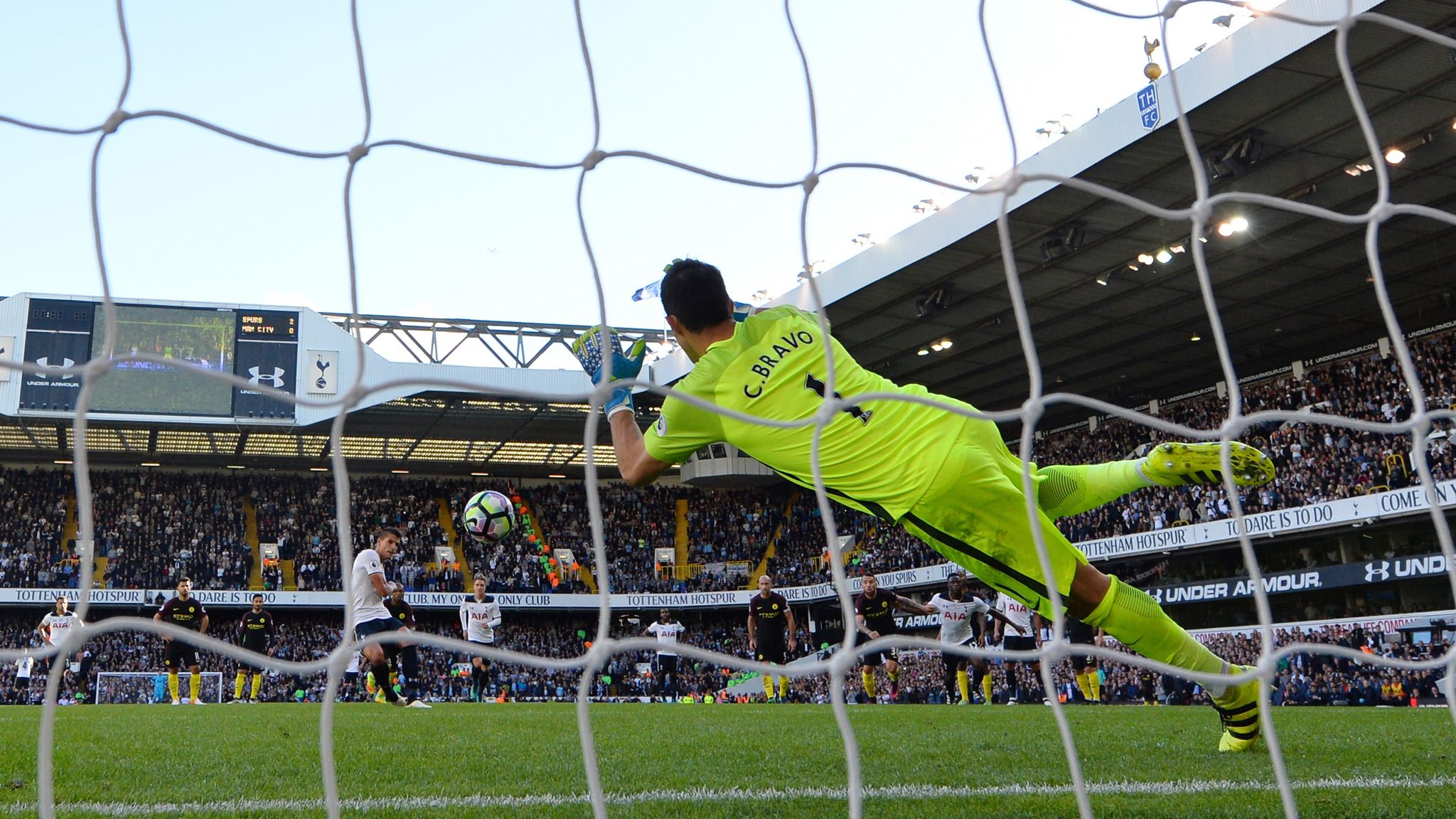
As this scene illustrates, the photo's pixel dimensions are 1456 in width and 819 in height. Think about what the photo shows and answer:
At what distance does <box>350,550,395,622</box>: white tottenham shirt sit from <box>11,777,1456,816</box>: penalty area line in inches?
229

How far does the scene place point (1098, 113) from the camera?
15.5 metres

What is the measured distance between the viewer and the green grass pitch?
3.51 metres

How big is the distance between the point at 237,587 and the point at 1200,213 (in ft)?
99.8

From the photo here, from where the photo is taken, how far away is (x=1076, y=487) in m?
4.15

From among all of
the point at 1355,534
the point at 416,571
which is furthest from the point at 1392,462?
the point at 416,571

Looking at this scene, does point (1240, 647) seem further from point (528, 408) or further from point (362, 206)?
point (362, 206)

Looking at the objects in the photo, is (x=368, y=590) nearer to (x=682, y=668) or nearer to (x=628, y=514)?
(x=682, y=668)

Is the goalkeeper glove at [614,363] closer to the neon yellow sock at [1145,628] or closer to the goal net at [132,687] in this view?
the neon yellow sock at [1145,628]

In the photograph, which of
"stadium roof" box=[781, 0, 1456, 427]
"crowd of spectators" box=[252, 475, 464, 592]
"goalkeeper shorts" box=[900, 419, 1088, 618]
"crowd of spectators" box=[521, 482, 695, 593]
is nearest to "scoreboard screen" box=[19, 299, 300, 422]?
"crowd of spectators" box=[252, 475, 464, 592]

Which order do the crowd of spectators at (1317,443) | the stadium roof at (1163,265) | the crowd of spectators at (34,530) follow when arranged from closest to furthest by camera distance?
1. the stadium roof at (1163,265)
2. the crowd of spectators at (1317,443)
3. the crowd of spectators at (34,530)

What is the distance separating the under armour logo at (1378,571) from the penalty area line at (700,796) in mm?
18485

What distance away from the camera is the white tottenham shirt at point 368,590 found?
9531 mm

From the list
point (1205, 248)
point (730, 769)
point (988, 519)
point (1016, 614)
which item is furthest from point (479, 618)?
point (1205, 248)

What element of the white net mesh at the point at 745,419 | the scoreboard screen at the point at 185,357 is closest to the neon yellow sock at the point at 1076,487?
the white net mesh at the point at 745,419
